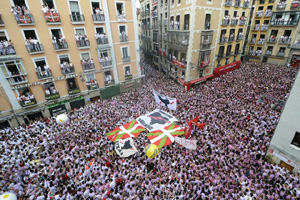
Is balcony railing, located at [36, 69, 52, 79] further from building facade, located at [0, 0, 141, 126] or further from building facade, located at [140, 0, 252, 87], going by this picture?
building facade, located at [140, 0, 252, 87]

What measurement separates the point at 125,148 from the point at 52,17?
1748cm

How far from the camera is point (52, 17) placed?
1692 cm

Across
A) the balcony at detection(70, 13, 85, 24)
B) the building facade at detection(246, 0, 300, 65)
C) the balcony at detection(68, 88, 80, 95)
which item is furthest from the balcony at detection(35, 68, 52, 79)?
the building facade at detection(246, 0, 300, 65)

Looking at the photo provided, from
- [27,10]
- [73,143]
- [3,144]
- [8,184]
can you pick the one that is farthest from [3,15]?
[8,184]

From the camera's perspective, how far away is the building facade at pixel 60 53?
1616cm

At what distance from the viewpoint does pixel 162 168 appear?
Answer: 431 inches

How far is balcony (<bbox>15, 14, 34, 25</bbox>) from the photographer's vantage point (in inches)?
610

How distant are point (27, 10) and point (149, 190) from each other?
21833mm

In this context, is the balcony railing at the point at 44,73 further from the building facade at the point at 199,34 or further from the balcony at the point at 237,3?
the balcony at the point at 237,3

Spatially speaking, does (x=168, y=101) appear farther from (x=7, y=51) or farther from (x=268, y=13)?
(x=268, y=13)

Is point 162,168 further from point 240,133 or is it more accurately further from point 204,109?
point 204,109

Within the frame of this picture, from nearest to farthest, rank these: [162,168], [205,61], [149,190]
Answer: [149,190], [162,168], [205,61]

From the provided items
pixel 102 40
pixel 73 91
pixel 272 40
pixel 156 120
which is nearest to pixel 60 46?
pixel 102 40

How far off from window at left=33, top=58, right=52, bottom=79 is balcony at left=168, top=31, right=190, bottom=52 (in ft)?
65.7
